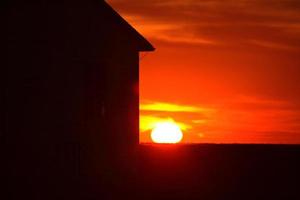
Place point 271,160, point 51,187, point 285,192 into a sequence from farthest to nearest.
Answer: point 271,160
point 285,192
point 51,187

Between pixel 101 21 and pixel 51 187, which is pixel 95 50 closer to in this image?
pixel 101 21

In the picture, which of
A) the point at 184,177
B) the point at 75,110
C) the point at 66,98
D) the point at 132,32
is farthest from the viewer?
the point at 184,177

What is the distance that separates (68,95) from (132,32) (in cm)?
483

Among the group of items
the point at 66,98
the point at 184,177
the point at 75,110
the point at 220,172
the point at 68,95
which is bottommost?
the point at 184,177

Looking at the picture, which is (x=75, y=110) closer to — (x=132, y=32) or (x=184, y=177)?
(x=132, y=32)

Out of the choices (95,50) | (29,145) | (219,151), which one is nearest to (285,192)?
(219,151)

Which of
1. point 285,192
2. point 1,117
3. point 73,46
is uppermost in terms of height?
point 73,46

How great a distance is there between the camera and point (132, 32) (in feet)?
100

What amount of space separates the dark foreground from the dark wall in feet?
0.23

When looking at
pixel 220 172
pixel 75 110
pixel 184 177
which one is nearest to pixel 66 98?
pixel 75 110

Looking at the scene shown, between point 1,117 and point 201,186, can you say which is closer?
point 1,117

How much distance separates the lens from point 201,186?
35.2 m

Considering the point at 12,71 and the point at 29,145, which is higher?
the point at 12,71

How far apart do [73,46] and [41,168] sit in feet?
14.6
